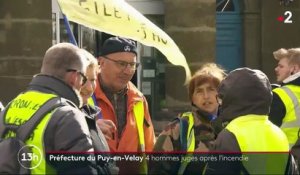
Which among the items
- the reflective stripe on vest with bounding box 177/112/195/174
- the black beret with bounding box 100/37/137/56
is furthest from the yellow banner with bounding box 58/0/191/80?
the reflective stripe on vest with bounding box 177/112/195/174

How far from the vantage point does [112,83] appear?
505cm

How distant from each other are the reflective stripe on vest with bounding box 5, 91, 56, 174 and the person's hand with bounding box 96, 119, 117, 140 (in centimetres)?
89

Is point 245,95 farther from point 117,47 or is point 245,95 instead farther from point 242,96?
point 117,47

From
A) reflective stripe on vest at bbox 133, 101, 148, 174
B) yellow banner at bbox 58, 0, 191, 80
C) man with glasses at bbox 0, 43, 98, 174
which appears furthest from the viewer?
yellow banner at bbox 58, 0, 191, 80

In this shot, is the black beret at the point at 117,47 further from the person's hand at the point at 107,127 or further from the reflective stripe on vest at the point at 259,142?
the reflective stripe on vest at the point at 259,142

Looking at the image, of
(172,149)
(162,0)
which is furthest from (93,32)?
(172,149)

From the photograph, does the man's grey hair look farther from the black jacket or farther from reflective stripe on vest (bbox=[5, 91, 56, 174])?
the black jacket

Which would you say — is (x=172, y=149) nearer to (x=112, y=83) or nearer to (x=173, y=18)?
(x=112, y=83)

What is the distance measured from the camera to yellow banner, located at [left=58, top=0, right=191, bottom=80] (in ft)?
16.6

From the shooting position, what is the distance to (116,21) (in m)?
5.11

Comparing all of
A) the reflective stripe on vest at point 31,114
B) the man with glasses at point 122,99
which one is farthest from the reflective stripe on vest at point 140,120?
the reflective stripe on vest at point 31,114

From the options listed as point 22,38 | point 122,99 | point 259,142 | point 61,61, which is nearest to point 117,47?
point 122,99

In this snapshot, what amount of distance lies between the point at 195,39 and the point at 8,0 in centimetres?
296

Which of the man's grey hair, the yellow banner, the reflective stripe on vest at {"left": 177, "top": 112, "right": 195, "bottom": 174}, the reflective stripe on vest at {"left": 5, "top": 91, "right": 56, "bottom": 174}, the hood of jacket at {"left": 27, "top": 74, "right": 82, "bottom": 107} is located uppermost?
the yellow banner
